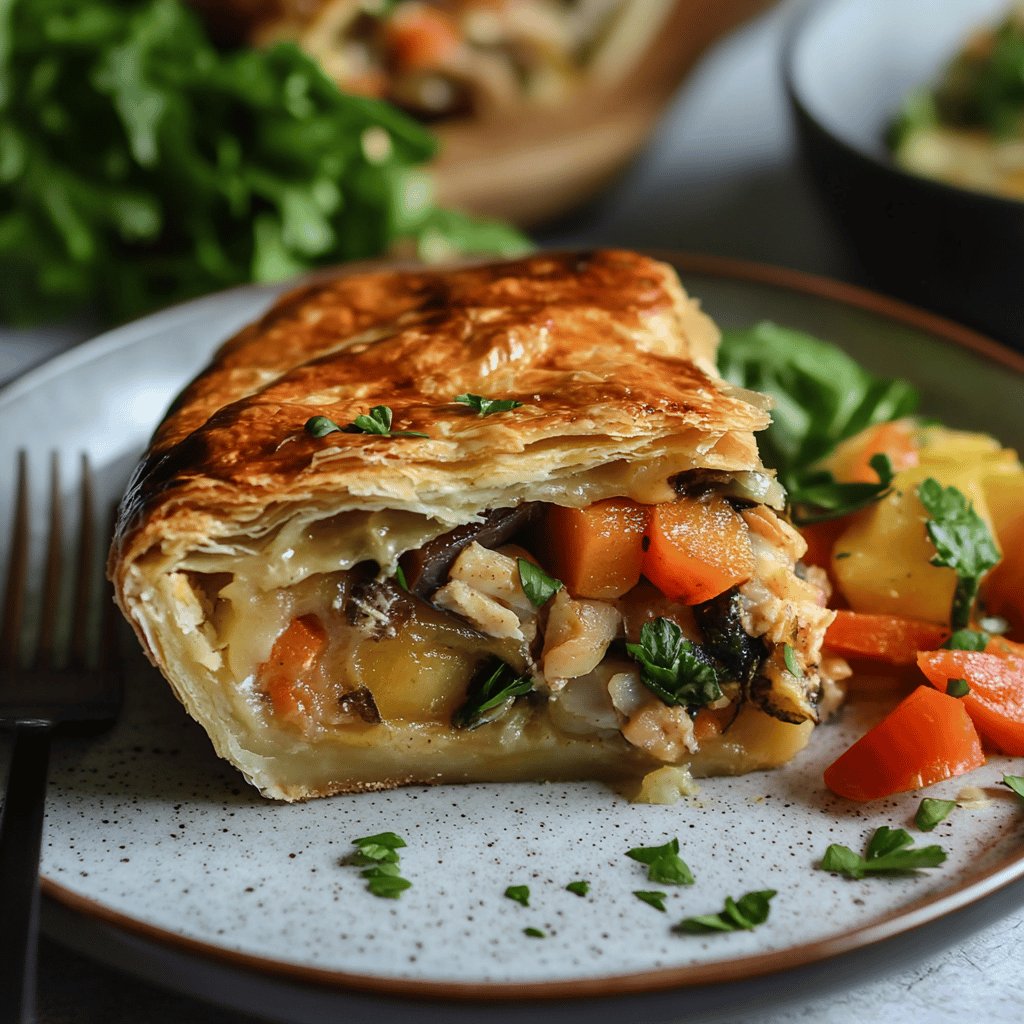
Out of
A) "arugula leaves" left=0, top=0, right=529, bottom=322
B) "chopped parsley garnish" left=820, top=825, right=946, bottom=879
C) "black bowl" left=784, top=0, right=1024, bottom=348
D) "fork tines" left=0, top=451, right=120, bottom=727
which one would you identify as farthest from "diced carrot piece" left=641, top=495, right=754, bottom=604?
"arugula leaves" left=0, top=0, right=529, bottom=322

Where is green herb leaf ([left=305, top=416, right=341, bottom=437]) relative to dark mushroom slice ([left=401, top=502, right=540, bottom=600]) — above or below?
above

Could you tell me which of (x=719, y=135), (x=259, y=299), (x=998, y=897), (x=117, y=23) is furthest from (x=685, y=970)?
(x=719, y=135)

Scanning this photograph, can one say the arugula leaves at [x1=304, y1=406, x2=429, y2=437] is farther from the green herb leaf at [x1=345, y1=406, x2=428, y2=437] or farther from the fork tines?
the fork tines

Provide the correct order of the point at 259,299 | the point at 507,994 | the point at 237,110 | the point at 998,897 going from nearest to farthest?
the point at 507,994, the point at 998,897, the point at 259,299, the point at 237,110

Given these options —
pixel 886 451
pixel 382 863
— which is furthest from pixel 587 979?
pixel 886 451

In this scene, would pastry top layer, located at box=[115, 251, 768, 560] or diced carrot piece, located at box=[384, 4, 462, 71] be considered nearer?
pastry top layer, located at box=[115, 251, 768, 560]

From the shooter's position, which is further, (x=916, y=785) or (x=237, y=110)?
(x=237, y=110)

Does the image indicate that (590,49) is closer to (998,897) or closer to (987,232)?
(987,232)
